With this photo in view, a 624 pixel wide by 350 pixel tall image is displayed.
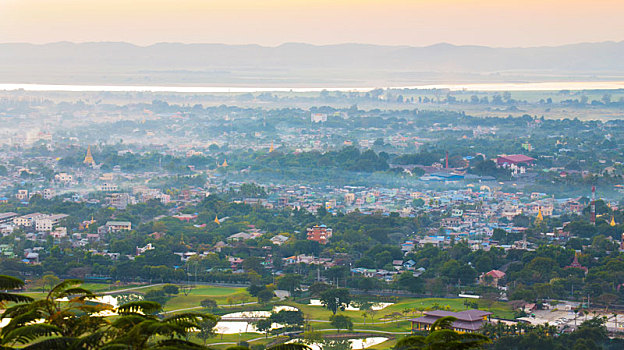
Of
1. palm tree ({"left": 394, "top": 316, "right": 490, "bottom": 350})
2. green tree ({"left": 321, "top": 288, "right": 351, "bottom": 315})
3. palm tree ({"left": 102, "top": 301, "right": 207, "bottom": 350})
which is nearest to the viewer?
palm tree ({"left": 102, "top": 301, "right": 207, "bottom": 350})

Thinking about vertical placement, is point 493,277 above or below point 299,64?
below

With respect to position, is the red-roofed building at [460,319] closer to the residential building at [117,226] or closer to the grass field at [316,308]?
the grass field at [316,308]

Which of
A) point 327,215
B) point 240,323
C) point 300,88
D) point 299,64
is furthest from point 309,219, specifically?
point 299,64

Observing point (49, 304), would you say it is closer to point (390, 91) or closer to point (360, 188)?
point (360, 188)

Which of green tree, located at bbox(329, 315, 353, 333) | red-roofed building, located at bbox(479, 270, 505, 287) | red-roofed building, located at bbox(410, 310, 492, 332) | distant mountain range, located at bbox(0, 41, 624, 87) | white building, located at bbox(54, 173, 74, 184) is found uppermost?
distant mountain range, located at bbox(0, 41, 624, 87)

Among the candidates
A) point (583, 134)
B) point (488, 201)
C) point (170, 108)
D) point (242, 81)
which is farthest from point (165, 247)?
point (242, 81)

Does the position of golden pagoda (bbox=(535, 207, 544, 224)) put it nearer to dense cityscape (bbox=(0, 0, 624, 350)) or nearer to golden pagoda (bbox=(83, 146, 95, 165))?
dense cityscape (bbox=(0, 0, 624, 350))

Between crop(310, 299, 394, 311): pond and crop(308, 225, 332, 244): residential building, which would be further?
crop(308, 225, 332, 244): residential building

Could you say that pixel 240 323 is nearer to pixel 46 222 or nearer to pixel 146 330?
pixel 146 330

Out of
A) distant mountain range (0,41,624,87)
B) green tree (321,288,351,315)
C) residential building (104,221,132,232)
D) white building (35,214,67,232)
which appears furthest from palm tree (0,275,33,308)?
distant mountain range (0,41,624,87)
